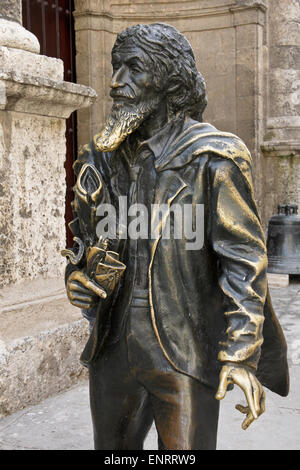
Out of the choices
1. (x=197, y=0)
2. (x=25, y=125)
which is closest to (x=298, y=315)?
(x=25, y=125)

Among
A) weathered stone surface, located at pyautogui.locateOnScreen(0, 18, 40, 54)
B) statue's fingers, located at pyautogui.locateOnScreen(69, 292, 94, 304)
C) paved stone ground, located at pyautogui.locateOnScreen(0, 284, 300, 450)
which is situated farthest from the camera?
weathered stone surface, located at pyautogui.locateOnScreen(0, 18, 40, 54)

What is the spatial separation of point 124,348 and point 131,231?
0.36 meters

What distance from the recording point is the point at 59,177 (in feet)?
→ 11.6

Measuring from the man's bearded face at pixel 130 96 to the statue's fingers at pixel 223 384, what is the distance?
72 centimetres

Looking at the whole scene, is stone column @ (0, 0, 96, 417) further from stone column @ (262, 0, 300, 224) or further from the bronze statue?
stone column @ (262, 0, 300, 224)

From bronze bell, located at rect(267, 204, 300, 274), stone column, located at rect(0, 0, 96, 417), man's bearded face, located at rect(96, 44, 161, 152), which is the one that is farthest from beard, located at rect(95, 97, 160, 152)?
bronze bell, located at rect(267, 204, 300, 274)

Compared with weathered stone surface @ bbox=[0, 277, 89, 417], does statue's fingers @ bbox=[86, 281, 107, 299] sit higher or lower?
higher

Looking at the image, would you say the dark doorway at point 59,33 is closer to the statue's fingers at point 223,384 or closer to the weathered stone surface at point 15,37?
the weathered stone surface at point 15,37

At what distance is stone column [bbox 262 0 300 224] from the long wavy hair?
6.41 m

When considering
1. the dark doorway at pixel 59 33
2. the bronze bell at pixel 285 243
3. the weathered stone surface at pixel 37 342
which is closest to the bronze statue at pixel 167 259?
the weathered stone surface at pixel 37 342

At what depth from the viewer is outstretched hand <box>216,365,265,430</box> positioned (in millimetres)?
1565

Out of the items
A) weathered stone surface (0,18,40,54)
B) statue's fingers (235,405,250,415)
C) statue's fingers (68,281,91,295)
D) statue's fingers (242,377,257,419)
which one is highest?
weathered stone surface (0,18,40,54)

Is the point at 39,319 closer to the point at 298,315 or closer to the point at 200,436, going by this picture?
the point at 200,436

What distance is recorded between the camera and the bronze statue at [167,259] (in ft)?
5.47
